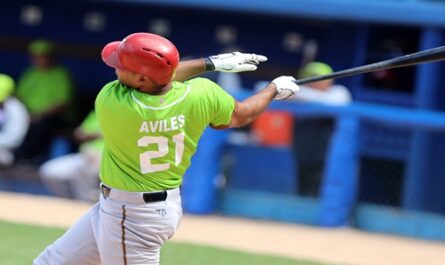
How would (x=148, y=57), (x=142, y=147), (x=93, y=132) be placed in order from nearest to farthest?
(x=148, y=57), (x=142, y=147), (x=93, y=132)

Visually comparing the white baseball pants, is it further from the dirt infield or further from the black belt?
the dirt infield

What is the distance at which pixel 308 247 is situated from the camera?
805cm

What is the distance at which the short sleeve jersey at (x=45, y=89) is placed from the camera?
36.0 ft

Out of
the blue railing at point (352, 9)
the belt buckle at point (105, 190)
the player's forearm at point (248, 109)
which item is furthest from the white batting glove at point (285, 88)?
the blue railing at point (352, 9)

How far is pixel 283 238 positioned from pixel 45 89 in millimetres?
3754

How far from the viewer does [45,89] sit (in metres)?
11.0

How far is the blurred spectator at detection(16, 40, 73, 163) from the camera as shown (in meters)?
10.7

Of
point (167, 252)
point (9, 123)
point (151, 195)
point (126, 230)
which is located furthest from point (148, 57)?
point (9, 123)

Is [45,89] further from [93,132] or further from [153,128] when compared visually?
[153,128]

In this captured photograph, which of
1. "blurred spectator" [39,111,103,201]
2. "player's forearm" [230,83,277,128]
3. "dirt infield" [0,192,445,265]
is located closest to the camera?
"player's forearm" [230,83,277,128]

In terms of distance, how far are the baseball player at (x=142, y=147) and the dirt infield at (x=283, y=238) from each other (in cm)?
321

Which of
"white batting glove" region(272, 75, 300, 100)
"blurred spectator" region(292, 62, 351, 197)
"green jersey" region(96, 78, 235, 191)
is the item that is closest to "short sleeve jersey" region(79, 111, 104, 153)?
"blurred spectator" region(292, 62, 351, 197)

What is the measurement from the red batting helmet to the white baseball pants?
54cm

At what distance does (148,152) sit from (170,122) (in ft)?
0.54
